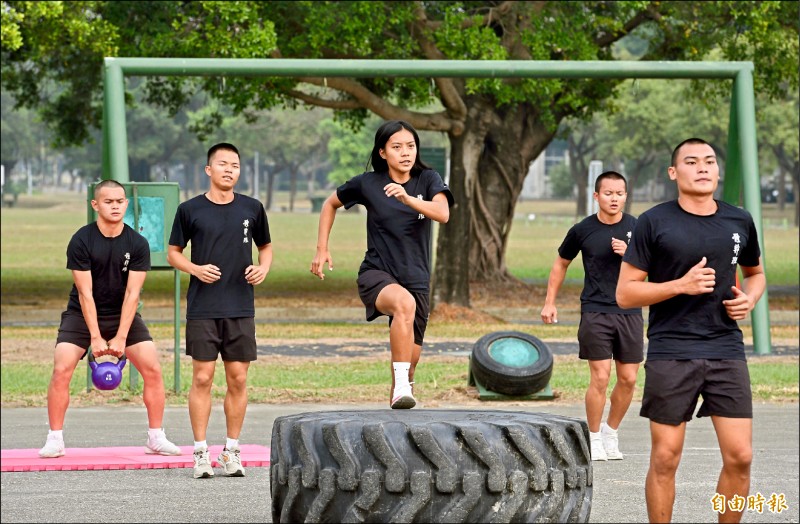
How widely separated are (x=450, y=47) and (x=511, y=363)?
10344mm

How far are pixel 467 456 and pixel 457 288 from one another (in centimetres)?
1984

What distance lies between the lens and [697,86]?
2759 cm

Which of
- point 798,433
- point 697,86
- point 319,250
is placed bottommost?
point 798,433

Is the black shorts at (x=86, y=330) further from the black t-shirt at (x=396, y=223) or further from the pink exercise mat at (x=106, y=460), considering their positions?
the black t-shirt at (x=396, y=223)

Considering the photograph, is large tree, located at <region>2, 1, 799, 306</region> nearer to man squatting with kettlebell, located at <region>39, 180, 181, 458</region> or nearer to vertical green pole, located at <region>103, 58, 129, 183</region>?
vertical green pole, located at <region>103, 58, 129, 183</region>

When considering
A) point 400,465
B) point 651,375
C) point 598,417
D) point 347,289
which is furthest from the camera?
point 347,289

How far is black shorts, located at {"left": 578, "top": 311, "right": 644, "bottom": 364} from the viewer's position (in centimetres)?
909

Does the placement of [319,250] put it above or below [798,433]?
above

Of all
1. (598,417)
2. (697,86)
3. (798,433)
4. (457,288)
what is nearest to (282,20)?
(457,288)

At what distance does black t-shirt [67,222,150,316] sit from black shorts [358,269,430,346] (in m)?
1.69

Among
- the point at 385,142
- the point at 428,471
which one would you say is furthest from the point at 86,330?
the point at 428,471

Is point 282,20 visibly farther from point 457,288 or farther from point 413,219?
point 413,219

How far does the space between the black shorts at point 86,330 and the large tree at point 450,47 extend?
12385 millimetres

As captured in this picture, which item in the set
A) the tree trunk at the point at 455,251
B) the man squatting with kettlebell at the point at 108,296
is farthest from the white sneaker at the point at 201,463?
the tree trunk at the point at 455,251
